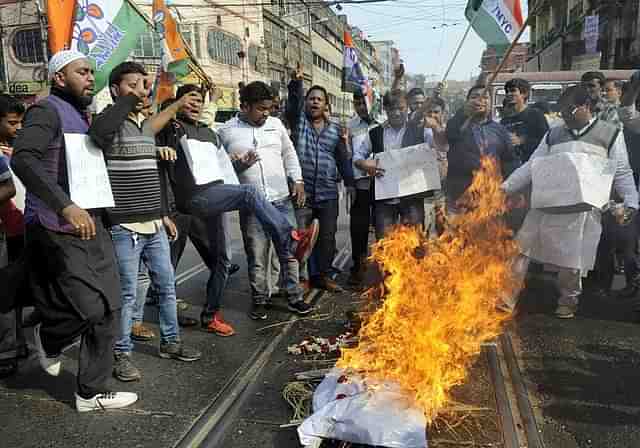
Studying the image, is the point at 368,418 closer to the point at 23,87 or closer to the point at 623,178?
the point at 623,178

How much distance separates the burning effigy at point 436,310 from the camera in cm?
314

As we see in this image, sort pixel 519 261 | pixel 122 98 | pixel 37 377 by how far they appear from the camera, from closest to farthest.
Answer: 1. pixel 122 98
2. pixel 37 377
3. pixel 519 261

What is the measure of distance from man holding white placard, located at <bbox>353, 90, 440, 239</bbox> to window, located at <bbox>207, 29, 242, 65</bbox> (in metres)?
30.4

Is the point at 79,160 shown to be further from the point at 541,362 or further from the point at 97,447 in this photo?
the point at 541,362

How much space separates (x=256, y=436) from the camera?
310 cm

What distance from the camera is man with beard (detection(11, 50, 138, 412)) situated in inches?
124

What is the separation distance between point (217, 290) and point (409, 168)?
2.47 meters

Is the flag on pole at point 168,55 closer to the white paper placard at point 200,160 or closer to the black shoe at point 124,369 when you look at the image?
the white paper placard at point 200,160

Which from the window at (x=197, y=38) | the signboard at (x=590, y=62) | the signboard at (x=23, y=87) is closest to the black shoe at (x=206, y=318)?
the signboard at (x=590, y=62)

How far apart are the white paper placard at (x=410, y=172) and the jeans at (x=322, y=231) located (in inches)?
24.7

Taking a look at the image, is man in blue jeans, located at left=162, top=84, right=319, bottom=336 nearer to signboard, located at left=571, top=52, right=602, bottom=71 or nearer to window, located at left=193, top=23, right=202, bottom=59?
signboard, located at left=571, top=52, right=602, bottom=71

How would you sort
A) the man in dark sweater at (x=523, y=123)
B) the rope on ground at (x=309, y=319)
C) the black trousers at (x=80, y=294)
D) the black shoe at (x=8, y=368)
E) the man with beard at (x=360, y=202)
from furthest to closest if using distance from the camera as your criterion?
1. the man in dark sweater at (x=523, y=123)
2. the man with beard at (x=360, y=202)
3. the rope on ground at (x=309, y=319)
4. the black shoe at (x=8, y=368)
5. the black trousers at (x=80, y=294)

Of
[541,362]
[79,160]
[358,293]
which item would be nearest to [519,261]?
[541,362]

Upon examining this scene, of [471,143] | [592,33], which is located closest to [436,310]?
[471,143]
